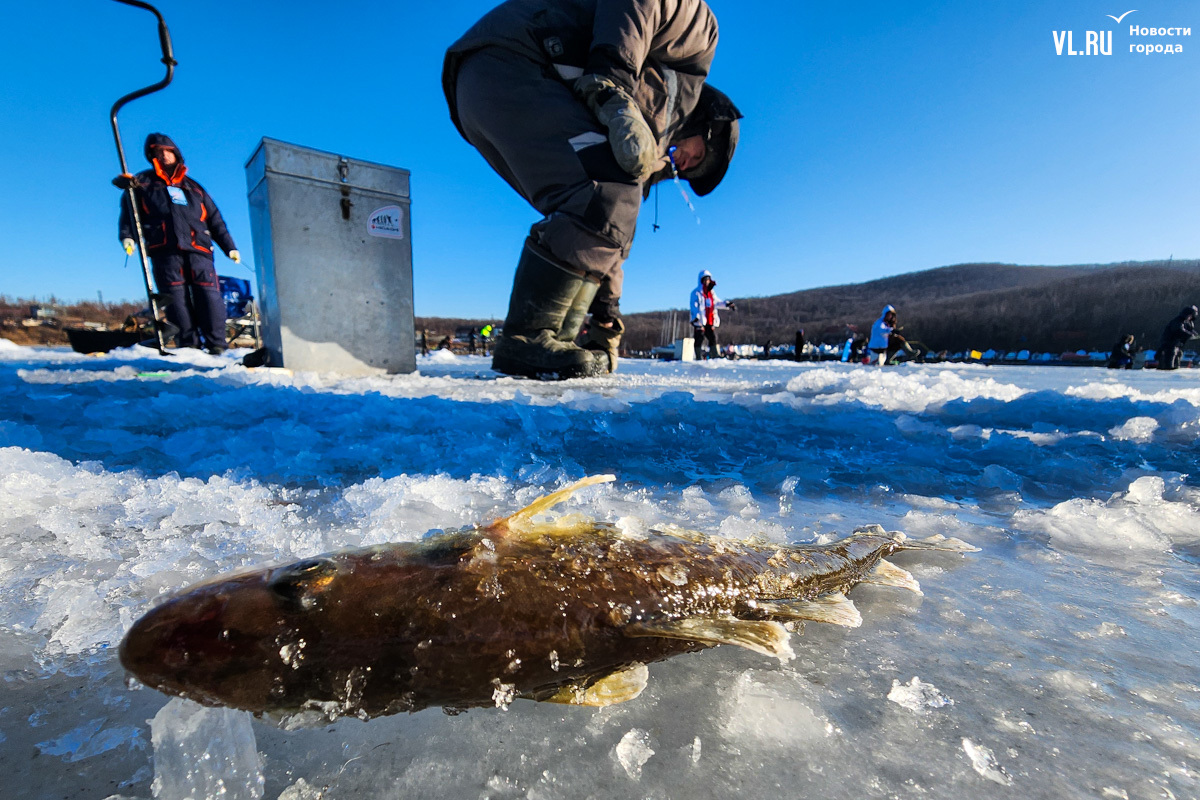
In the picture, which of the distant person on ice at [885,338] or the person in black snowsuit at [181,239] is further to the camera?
the distant person on ice at [885,338]

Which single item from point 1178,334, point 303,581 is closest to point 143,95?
point 303,581

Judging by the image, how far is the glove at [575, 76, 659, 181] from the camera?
323 cm

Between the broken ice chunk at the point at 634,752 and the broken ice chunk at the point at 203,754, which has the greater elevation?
the broken ice chunk at the point at 203,754

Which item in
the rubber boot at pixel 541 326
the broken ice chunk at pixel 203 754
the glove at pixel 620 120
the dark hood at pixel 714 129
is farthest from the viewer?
the dark hood at pixel 714 129

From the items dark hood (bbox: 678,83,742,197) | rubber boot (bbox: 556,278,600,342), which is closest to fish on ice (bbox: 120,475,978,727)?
rubber boot (bbox: 556,278,600,342)

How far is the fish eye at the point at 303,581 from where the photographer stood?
28.1 inches

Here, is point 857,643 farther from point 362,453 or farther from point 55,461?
point 55,461

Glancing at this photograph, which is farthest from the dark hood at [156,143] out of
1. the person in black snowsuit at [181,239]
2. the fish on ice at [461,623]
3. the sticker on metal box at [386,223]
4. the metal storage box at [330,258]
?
the fish on ice at [461,623]

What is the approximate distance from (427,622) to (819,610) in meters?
0.71

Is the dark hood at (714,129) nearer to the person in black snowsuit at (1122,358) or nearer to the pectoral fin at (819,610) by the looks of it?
the pectoral fin at (819,610)

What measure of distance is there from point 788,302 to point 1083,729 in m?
78.6

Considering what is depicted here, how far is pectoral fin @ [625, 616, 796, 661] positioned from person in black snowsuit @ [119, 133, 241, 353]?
8130mm

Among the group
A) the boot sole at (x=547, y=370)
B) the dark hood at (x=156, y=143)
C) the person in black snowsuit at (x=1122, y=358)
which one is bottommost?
the person in black snowsuit at (x=1122, y=358)

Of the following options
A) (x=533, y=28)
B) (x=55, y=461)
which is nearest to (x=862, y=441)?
(x=55, y=461)
